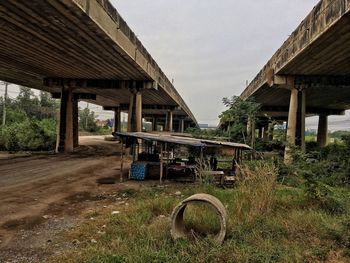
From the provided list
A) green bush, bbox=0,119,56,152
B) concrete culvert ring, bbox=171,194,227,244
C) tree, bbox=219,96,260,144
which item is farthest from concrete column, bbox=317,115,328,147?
concrete culvert ring, bbox=171,194,227,244

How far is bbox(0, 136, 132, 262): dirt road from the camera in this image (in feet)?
26.8

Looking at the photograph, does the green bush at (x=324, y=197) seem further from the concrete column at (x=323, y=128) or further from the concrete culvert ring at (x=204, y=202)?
the concrete column at (x=323, y=128)

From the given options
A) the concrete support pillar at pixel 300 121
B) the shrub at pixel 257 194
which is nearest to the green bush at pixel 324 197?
the shrub at pixel 257 194

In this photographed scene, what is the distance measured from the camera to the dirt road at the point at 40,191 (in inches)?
322

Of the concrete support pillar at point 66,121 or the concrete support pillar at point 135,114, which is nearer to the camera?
the concrete support pillar at point 135,114

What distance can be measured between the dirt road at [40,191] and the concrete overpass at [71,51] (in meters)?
5.54

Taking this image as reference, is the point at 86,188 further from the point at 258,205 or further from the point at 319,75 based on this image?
the point at 319,75

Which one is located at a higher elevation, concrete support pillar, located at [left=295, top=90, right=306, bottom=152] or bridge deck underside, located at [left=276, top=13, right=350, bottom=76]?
bridge deck underside, located at [left=276, top=13, right=350, bottom=76]

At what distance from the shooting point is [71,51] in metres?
16.5

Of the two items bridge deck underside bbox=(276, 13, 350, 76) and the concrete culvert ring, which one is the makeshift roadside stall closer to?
bridge deck underside bbox=(276, 13, 350, 76)

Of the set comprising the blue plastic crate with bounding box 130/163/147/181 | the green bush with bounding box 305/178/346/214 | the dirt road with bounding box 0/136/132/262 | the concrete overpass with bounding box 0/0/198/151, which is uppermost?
the concrete overpass with bounding box 0/0/198/151

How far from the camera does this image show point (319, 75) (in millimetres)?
20500

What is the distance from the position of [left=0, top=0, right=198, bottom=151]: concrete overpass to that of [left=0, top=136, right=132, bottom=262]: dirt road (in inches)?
218

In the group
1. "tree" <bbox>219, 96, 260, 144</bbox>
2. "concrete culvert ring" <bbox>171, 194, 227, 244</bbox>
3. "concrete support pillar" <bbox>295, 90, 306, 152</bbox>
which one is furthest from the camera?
"tree" <bbox>219, 96, 260, 144</bbox>
